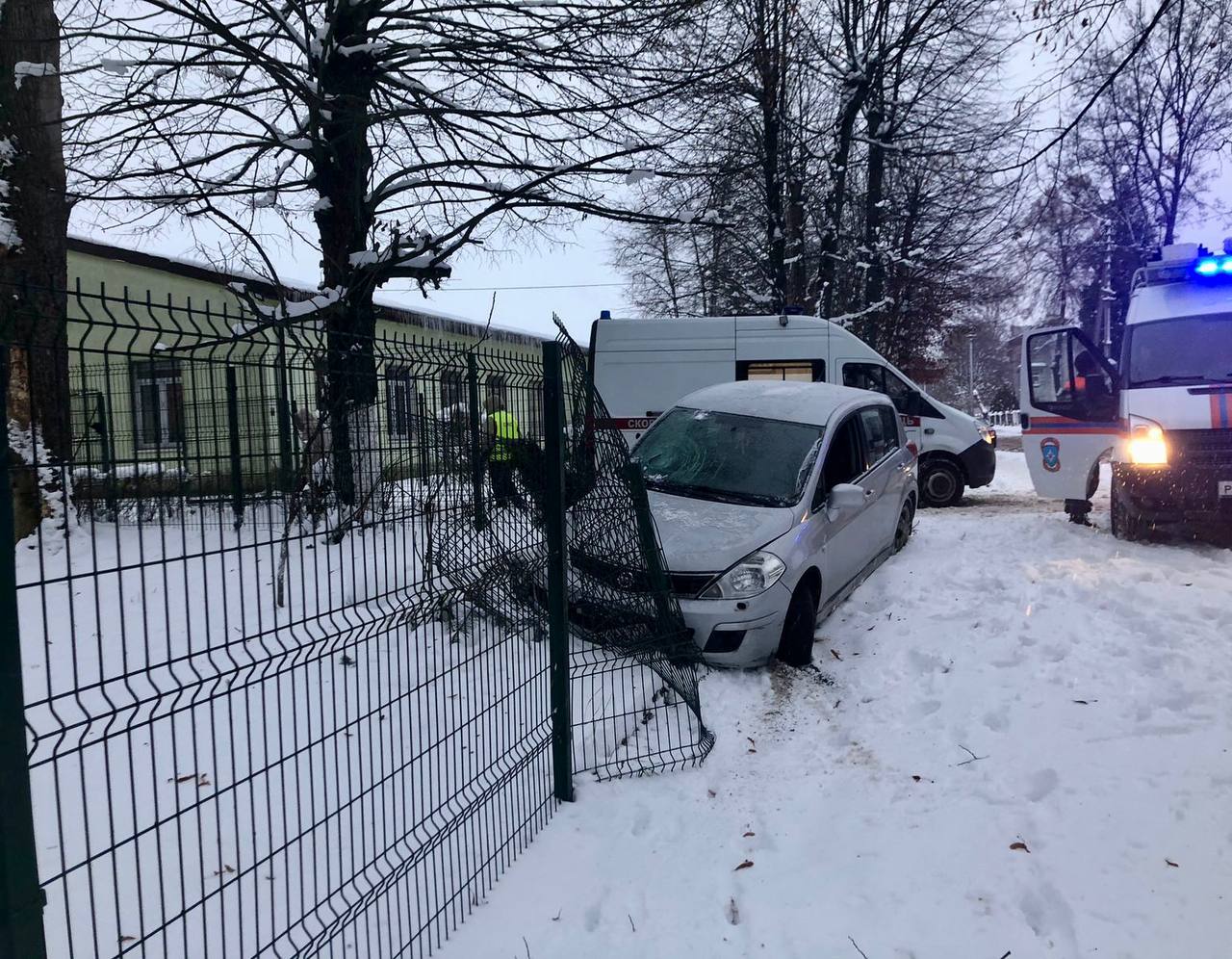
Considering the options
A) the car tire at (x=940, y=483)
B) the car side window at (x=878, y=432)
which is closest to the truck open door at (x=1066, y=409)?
the car side window at (x=878, y=432)

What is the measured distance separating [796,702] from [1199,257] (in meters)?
7.05

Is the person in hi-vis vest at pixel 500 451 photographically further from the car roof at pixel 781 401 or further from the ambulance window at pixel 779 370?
the ambulance window at pixel 779 370

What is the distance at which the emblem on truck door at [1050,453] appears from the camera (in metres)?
9.30

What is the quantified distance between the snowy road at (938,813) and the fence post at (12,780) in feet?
5.73

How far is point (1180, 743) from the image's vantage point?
4.05 m

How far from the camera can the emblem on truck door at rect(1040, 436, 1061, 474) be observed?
930 centimetres

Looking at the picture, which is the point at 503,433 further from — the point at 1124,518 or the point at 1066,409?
the point at 1066,409

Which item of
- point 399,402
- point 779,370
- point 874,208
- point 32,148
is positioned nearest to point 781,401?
point 399,402

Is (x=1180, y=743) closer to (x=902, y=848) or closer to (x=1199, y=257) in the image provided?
(x=902, y=848)

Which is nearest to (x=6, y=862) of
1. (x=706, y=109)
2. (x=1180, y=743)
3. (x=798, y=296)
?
(x=1180, y=743)

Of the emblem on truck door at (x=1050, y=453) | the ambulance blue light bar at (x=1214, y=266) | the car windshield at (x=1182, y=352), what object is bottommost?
the emblem on truck door at (x=1050, y=453)

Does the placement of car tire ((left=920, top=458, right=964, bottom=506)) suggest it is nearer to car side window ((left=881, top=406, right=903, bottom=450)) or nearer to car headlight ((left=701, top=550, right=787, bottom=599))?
car side window ((left=881, top=406, right=903, bottom=450))

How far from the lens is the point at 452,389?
3.29m

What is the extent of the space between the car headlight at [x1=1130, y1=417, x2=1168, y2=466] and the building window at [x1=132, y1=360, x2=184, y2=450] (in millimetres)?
8218
